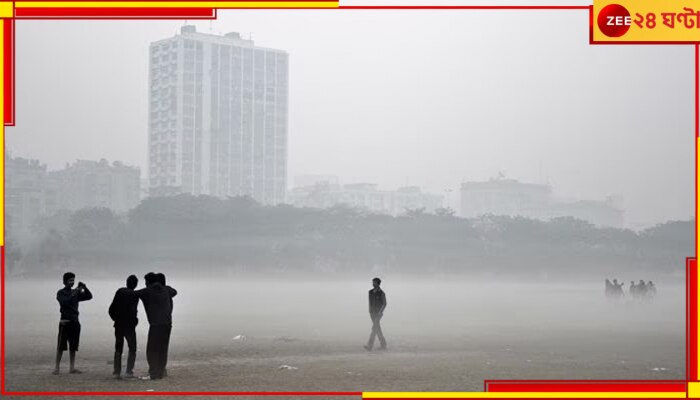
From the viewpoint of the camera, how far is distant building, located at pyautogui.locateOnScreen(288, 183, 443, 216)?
103 metres

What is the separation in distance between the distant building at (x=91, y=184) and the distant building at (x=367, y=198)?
1823cm

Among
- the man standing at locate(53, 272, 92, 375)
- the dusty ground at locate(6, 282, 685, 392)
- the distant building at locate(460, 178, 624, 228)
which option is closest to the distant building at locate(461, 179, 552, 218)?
the distant building at locate(460, 178, 624, 228)

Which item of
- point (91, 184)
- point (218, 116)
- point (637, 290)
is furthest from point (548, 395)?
point (91, 184)

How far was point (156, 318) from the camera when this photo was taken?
1595cm

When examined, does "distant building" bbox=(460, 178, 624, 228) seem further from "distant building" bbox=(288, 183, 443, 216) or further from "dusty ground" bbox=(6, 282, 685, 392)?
"dusty ground" bbox=(6, 282, 685, 392)

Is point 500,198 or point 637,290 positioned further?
point 500,198

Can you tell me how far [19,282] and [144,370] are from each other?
6748 cm

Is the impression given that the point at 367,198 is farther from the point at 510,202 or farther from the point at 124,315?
the point at 124,315

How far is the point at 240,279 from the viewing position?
317 ft

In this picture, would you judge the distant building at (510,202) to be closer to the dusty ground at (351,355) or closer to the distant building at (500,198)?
the distant building at (500,198)

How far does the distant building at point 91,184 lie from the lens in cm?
9044

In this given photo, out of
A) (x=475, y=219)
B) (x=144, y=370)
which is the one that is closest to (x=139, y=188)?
(x=475, y=219)

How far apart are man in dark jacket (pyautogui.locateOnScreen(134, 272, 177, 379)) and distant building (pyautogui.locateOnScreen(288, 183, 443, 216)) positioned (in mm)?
82527

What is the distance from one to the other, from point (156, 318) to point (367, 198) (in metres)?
94.0
